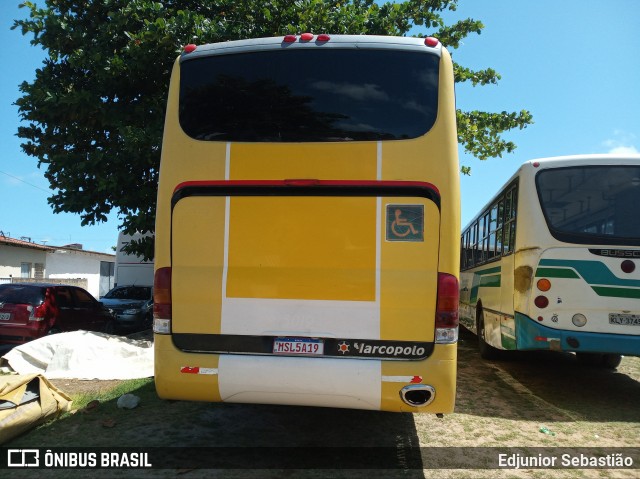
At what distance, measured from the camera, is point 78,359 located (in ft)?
28.0

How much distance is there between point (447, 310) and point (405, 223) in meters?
0.77

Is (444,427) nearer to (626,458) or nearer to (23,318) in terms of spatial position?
(626,458)

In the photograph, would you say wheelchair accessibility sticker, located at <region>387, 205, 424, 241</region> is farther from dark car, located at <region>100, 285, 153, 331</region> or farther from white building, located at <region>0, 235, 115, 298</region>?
white building, located at <region>0, 235, 115, 298</region>

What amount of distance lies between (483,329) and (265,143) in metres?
7.18

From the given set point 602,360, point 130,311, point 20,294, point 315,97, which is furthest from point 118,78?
point 602,360

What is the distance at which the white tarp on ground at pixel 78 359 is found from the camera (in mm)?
8195

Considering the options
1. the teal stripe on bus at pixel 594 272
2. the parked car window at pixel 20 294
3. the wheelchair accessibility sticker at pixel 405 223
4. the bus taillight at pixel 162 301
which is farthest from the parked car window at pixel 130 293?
the wheelchair accessibility sticker at pixel 405 223

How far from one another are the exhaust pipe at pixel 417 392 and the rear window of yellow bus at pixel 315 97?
2031 mm

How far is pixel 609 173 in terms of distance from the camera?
690 centimetres

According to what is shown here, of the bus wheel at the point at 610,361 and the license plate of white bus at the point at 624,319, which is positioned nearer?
the license plate of white bus at the point at 624,319

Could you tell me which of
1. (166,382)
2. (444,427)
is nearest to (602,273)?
(444,427)

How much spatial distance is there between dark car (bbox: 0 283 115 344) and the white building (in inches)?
562

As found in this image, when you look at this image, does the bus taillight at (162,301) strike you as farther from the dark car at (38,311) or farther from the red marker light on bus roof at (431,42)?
the dark car at (38,311)

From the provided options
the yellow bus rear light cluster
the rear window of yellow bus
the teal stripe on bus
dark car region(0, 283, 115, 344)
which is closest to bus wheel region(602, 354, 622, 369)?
the teal stripe on bus
